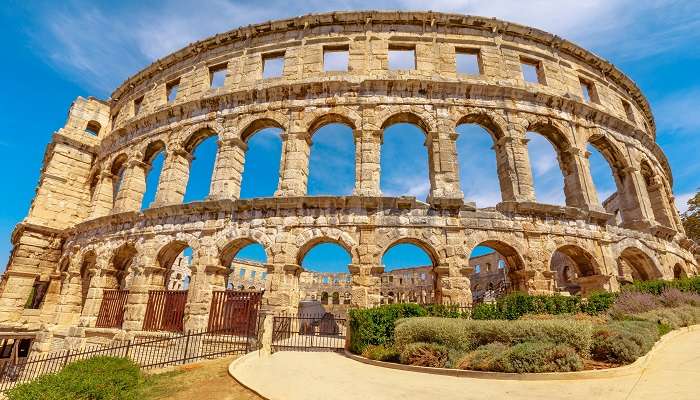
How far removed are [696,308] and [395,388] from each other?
33.7 ft

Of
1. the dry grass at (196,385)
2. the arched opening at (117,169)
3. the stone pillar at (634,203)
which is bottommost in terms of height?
the dry grass at (196,385)

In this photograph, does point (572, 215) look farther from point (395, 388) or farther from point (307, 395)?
point (307, 395)

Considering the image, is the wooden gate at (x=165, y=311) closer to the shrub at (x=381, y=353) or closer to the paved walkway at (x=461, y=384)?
the paved walkway at (x=461, y=384)

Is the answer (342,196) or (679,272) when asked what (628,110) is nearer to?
(679,272)

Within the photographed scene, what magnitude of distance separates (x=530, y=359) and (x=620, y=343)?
1.75 m

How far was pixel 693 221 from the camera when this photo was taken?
2497 cm

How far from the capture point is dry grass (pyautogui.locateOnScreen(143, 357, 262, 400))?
18.2 ft

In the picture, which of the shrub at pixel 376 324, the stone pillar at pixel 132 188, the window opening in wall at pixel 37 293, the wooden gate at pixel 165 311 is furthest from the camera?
the window opening in wall at pixel 37 293

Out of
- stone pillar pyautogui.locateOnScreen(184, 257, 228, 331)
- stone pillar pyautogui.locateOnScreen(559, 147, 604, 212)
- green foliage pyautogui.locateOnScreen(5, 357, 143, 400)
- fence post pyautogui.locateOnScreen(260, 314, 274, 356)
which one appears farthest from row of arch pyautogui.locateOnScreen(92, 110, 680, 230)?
green foliage pyautogui.locateOnScreen(5, 357, 143, 400)

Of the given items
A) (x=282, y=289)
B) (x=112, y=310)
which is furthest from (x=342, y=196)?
(x=112, y=310)

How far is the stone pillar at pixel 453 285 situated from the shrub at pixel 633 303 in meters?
4.01

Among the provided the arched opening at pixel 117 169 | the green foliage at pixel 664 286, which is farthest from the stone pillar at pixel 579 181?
the arched opening at pixel 117 169

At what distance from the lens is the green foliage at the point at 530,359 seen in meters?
5.40

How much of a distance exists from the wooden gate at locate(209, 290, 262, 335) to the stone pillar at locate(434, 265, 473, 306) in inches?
254
